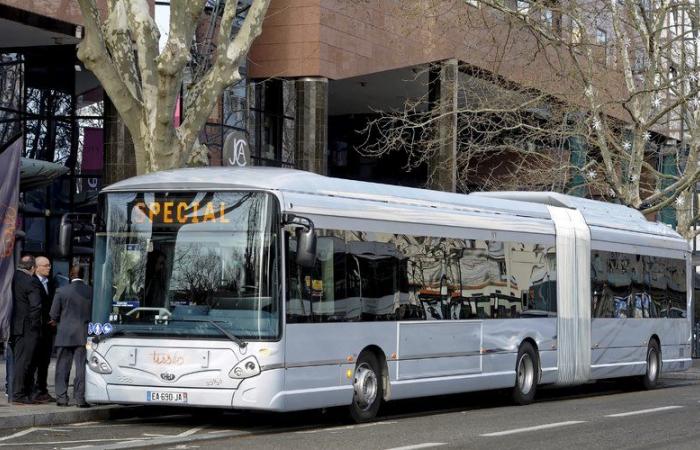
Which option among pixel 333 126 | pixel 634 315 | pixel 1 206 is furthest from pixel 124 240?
pixel 333 126

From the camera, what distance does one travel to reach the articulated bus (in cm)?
1398

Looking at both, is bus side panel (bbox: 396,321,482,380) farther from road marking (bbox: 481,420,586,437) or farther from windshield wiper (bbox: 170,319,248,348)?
windshield wiper (bbox: 170,319,248,348)

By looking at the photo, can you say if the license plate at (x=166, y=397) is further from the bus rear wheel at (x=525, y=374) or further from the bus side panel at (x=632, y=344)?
the bus side panel at (x=632, y=344)

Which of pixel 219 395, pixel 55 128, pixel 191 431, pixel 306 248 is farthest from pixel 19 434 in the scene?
pixel 55 128

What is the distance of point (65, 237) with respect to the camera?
1462 cm

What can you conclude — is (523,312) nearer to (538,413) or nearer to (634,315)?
(538,413)

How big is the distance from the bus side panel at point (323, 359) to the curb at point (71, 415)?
8.62ft

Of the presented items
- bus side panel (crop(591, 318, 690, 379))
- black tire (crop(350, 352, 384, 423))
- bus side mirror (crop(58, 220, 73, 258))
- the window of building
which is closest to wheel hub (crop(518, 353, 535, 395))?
bus side panel (crop(591, 318, 690, 379))

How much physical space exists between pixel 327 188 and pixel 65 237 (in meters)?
2.99

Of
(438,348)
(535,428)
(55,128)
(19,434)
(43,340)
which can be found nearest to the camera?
(19,434)

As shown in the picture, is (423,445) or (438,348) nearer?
(423,445)

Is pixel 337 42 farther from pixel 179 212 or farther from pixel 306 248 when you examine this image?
pixel 306 248

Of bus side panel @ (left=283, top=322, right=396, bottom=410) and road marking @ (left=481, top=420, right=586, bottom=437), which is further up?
bus side panel @ (left=283, top=322, right=396, bottom=410)

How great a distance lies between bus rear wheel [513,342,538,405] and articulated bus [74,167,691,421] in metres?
0.03
